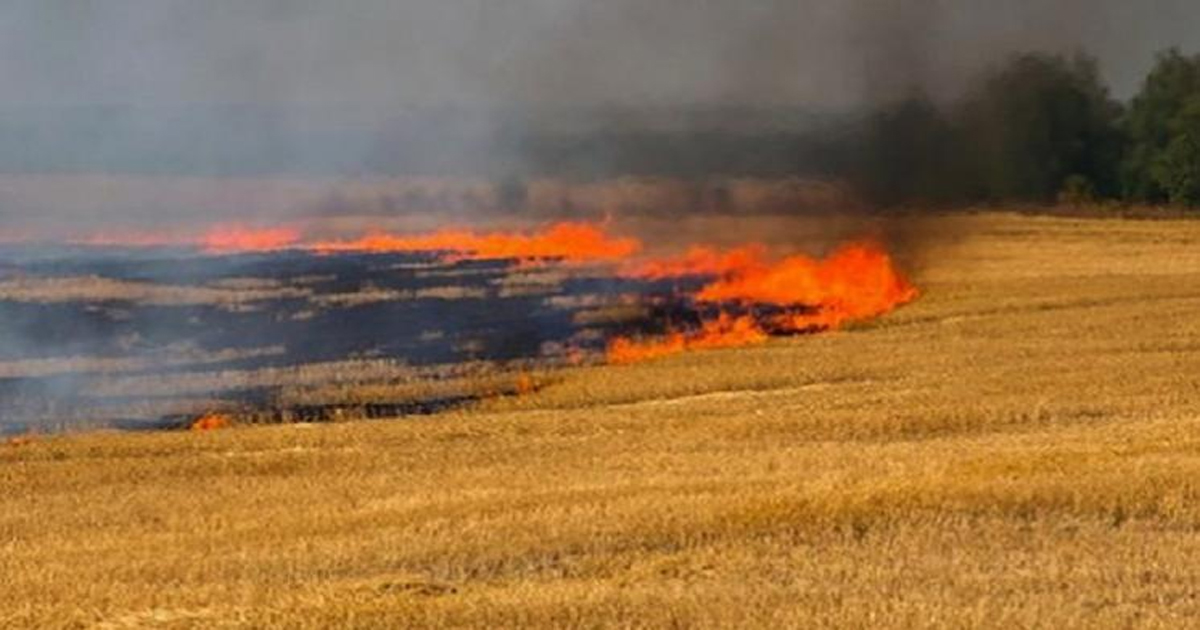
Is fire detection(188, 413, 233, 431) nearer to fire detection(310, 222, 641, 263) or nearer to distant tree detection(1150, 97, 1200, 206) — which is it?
fire detection(310, 222, 641, 263)

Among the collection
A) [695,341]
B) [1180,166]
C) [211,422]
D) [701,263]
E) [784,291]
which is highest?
[1180,166]

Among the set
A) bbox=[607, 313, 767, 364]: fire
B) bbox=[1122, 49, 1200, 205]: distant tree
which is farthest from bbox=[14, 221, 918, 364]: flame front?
bbox=[1122, 49, 1200, 205]: distant tree

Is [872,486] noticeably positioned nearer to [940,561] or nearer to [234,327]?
[940,561]

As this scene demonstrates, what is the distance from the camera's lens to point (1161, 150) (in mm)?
101000

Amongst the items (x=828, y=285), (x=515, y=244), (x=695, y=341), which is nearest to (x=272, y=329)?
(x=695, y=341)

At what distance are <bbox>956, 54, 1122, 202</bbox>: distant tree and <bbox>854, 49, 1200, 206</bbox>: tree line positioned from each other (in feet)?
0.24

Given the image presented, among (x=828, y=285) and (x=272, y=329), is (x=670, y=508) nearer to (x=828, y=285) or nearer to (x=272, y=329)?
(x=272, y=329)

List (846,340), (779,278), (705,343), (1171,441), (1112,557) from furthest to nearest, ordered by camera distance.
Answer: (779,278) → (705,343) → (846,340) → (1171,441) → (1112,557)

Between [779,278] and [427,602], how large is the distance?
4790 cm

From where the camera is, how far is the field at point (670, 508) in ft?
51.6

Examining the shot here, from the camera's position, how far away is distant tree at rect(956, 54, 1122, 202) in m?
56.4

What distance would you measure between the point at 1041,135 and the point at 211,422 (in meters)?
42.0

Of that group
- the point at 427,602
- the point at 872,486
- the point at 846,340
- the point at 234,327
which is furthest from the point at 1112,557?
the point at 234,327

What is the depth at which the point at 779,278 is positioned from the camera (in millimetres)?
62906
